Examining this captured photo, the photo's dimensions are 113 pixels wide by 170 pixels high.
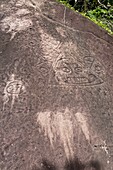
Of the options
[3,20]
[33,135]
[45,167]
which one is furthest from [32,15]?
[45,167]

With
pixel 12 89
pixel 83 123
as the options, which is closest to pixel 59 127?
pixel 83 123

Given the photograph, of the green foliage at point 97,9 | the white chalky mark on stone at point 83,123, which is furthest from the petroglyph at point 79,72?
the green foliage at point 97,9

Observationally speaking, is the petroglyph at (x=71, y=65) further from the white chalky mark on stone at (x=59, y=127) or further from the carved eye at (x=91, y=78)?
the white chalky mark on stone at (x=59, y=127)

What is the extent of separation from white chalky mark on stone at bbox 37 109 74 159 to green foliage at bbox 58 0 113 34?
268 cm

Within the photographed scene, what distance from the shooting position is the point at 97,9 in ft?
13.9

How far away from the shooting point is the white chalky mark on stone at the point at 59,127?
4.81 ft

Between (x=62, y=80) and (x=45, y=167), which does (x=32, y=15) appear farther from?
(x=45, y=167)

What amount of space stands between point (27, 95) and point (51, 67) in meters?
0.26

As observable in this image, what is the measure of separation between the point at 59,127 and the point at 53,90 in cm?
23

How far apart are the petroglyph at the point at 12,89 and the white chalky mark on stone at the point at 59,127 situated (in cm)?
18

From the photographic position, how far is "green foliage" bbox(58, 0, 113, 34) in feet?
13.3

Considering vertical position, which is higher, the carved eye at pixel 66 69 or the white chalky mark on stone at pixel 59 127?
the carved eye at pixel 66 69

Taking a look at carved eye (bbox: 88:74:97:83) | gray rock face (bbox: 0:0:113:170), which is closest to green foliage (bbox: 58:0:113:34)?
gray rock face (bbox: 0:0:113:170)

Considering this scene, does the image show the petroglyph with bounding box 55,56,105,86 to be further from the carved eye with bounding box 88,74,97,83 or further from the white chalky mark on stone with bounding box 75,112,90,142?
the white chalky mark on stone with bounding box 75,112,90,142
